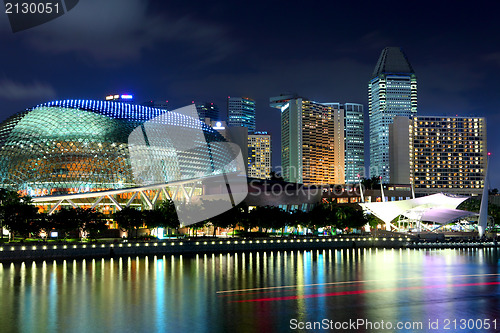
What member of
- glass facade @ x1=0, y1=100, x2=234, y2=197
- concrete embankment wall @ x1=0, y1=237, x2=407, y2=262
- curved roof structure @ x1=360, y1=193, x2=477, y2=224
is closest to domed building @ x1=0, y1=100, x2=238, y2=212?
glass facade @ x1=0, y1=100, x2=234, y2=197

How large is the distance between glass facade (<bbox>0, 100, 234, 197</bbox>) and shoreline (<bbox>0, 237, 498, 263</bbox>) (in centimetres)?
2429

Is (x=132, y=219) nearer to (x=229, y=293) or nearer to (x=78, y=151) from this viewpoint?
(x=78, y=151)

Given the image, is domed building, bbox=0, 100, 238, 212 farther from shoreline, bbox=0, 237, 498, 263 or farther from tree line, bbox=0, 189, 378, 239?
shoreline, bbox=0, 237, 498, 263

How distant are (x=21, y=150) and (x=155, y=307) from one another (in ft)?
205

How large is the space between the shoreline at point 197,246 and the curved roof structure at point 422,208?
16.9m

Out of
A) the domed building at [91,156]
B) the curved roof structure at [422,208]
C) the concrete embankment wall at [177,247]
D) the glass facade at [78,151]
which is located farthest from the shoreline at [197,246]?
the glass facade at [78,151]

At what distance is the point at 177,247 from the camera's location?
6525cm

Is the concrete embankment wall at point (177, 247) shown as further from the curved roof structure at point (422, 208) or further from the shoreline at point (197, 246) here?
the curved roof structure at point (422, 208)

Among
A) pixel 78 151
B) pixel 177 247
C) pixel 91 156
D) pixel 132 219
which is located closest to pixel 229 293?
pixel 177 247

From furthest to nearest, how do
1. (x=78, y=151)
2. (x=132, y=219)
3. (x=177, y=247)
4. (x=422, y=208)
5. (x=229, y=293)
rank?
(x=422, y=208)
(x=78, y=151)
(x=132, y=219)
(x=177, y=247)
(x=229, y=293)

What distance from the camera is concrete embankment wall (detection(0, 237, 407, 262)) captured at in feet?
182

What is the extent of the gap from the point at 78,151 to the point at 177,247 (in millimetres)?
30490

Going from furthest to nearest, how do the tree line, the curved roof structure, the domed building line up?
the curved roof structure
the domed building
the tree line

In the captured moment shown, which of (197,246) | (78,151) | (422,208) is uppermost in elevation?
(78,151)
